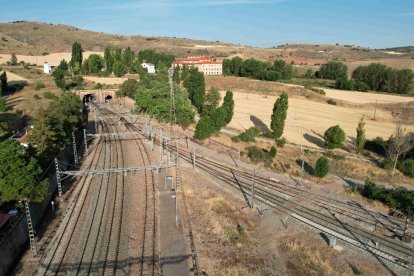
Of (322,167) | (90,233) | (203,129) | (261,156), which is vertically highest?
(203,129)

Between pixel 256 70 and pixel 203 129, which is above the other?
pixel 256 70

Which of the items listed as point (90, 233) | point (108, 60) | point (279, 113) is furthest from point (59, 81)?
point (90, 233)

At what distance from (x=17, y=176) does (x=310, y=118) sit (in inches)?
2308

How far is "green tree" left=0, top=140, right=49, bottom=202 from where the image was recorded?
25.1 meters

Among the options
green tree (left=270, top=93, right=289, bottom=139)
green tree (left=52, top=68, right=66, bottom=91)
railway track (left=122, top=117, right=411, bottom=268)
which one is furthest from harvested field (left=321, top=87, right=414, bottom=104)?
green tree (left=52, top=68, right=66, bottom=91)

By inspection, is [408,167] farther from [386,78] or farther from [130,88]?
[386,78]

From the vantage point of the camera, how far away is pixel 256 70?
121 meters

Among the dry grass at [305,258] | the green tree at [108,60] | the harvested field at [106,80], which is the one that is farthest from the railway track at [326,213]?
the green tree at [108,60]

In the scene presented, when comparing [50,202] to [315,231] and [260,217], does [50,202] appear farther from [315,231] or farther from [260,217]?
[315,231]

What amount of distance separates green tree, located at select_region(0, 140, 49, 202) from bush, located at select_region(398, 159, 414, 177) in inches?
1448

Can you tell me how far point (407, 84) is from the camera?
104312 mm

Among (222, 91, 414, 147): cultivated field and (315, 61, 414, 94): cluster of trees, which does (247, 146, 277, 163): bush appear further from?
(315, 61, 414, 94): cluster of trees

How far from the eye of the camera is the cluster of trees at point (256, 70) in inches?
4641

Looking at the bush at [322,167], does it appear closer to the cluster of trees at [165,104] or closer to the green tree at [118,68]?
the cluster of trees at [165,104]
